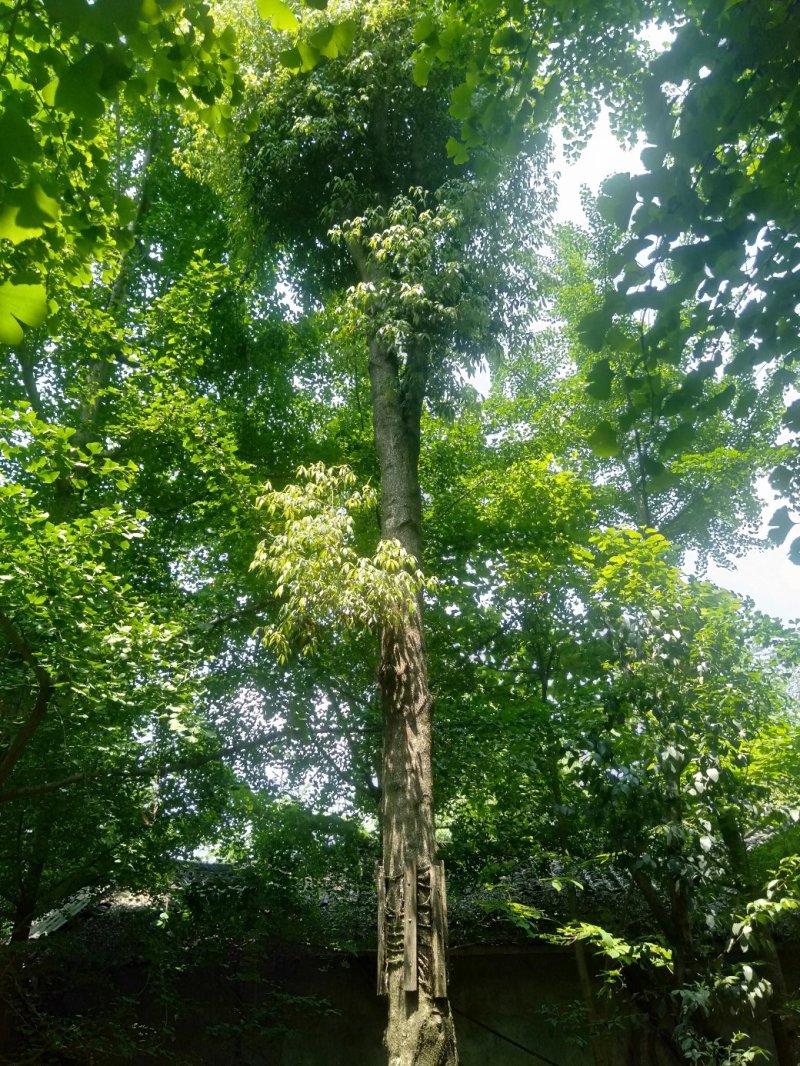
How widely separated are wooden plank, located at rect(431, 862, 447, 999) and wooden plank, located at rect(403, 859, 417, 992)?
0.38ft

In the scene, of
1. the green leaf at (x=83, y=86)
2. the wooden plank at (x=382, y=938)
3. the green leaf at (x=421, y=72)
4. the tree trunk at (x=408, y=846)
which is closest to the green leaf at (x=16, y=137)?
the green leaf at (x=83, y=86)

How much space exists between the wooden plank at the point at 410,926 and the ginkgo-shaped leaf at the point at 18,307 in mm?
3633

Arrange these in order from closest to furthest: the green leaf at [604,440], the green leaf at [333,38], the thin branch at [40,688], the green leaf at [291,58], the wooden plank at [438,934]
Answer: the green leaf at [604,440] → the green leaf at [333,38] → the green leaf at [291,58] → the wooden plank at [438,934] → the thin branch at [40,688]

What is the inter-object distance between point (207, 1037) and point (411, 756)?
19.7 ft

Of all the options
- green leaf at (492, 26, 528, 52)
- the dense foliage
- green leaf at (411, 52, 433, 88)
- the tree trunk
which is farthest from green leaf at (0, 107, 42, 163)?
the tree trunk

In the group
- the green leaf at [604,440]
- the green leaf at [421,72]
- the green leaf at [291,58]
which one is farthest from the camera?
the green leaf at [421,72]

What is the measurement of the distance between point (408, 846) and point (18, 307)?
12.2ft

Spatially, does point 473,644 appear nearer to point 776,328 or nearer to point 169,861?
point 169,861

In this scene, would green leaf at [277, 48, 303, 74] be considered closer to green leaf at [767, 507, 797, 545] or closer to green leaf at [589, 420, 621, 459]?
green leaf at [589, 420, 621, 459]

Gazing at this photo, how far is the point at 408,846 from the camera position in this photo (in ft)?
15.9

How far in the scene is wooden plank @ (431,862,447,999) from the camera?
4434 mm

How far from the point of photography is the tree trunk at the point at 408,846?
431cm

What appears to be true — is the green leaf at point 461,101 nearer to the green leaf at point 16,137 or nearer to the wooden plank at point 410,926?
the green leaf at point 16,137

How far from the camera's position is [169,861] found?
8.17m
